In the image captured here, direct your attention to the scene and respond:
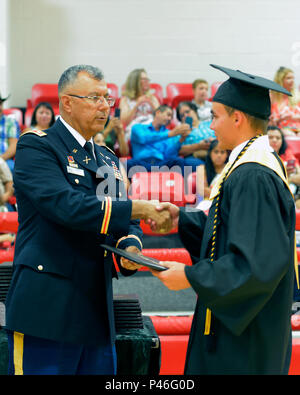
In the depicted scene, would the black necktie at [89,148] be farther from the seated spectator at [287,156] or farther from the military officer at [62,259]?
the seated spectator at [287,156]

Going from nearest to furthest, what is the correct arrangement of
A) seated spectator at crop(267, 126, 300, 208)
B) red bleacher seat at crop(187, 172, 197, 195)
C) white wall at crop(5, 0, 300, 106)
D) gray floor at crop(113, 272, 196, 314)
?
1. gray floor at crop(113, 272, 196, 314)
2. seated spectator at crop(267, 126, 300, 208)
3. red bleacher seat at crop(187, 172, 197, 195)
4. white wall at crop(5, 0, 300, 106)

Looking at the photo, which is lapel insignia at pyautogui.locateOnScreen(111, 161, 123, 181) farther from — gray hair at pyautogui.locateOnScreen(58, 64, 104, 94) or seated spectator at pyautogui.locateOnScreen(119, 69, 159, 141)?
seated spectator at pyautogui.locateOnScreen(119, 69, 159, 141)

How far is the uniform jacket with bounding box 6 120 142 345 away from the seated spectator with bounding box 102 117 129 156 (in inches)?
138

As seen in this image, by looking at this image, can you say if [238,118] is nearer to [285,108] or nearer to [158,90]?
[285,108]

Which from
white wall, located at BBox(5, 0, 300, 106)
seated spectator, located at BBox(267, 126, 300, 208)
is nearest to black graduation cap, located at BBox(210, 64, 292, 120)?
seated spectator, located at BBox(267, 126, 300, 208)

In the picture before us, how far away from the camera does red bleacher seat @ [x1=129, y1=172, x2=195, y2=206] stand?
398 centimetres

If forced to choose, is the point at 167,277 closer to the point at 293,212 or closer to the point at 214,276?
the point at 214,276

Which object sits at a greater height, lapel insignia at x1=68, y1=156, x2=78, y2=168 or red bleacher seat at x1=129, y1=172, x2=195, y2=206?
lapel insignia at x1=68, y1=156, x2=78, y2=168

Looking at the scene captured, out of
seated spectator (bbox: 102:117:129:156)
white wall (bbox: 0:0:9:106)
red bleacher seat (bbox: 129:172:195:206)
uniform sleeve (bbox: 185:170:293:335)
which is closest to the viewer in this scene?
uniform sleeve (bbox: 185:170:293:335)

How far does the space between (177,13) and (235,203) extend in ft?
21.3

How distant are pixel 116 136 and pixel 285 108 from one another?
204 centimetres

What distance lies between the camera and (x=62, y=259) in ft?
5.48

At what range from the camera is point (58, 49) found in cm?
711
